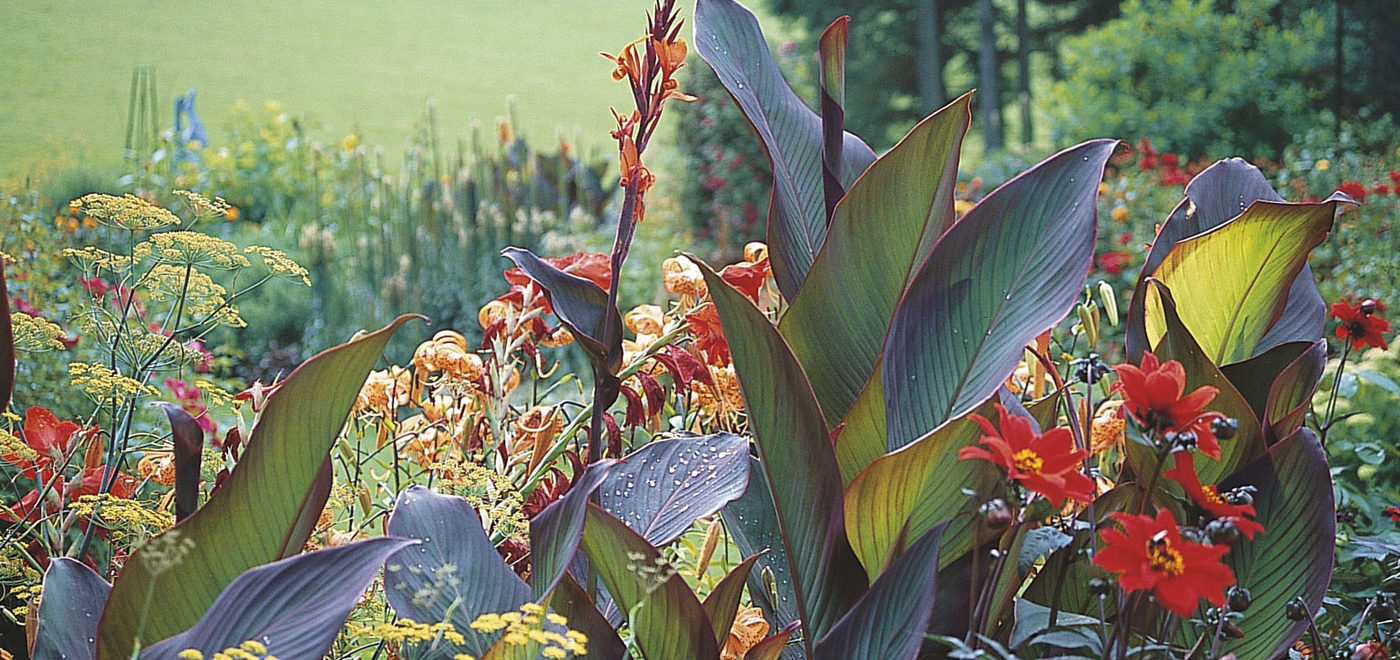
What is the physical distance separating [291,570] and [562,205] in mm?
4697

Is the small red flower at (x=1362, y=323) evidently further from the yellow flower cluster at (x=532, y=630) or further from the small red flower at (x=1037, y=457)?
the yellow flower cluster at (x=532, y=630)

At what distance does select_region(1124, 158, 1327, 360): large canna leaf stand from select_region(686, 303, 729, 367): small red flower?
349mm

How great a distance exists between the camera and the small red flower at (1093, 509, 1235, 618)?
453 millimetres

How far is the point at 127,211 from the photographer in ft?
2.58

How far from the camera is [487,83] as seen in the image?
9500mm

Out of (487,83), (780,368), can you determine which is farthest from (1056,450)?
(487,83)

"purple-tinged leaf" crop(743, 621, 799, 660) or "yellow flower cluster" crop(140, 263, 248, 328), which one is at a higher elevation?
"yellow flower cluster" crop(140, 263, 248, 328)

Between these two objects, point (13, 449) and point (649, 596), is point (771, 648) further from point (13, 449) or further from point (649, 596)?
point (13, 449)

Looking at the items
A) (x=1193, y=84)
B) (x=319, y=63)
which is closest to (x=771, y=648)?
(x=1193, y=84)

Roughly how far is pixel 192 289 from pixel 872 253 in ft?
1.74

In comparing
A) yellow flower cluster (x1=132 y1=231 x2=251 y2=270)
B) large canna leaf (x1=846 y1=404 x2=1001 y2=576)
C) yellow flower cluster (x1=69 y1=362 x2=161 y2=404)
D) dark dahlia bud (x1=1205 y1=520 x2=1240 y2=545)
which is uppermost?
yellow flower cluster (x1=132 y1=231 x2=251 y2=270)

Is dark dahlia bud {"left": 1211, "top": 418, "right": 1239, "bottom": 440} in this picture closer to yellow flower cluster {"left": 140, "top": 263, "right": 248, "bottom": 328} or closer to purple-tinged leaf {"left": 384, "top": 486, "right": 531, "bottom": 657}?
purple-tinged leaf {"left": 384, "top": 486, "right": 531, "bottom": 657}

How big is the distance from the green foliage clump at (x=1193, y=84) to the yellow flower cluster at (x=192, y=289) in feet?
20.4

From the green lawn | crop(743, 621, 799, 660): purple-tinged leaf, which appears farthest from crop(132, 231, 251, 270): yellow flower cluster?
the green lawn
